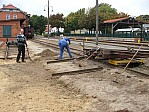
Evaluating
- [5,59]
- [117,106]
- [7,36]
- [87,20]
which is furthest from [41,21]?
[117,106]

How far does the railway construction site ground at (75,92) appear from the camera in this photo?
673cm

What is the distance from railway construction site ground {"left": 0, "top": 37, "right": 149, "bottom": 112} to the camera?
6.73 meters

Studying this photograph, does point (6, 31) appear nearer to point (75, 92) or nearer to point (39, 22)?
point (75, 92)

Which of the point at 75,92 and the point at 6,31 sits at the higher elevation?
the point at 6,31

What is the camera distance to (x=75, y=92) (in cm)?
868

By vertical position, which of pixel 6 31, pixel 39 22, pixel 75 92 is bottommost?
pixel 75 92

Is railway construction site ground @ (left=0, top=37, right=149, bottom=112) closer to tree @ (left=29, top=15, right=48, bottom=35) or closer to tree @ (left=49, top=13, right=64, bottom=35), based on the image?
tree @ (left=49, top=13, right=64, bottom=35)

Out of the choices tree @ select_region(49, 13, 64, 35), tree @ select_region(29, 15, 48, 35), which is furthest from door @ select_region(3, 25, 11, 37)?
tree @ select_region(29, 15, 48, 35)

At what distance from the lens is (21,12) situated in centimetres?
9194

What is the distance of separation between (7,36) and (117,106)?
31.3 m

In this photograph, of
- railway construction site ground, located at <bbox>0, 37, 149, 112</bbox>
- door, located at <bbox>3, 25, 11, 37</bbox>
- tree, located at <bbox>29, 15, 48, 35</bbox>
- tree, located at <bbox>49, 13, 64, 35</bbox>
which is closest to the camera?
railway construction site ground, located at <bbox>0, 37, 149, 112</bbox>

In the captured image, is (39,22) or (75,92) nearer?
(75,92)

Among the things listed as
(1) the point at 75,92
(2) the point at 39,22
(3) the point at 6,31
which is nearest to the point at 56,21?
(2) the point at 39,22

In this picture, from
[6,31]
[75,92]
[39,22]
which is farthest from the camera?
[39,22]
